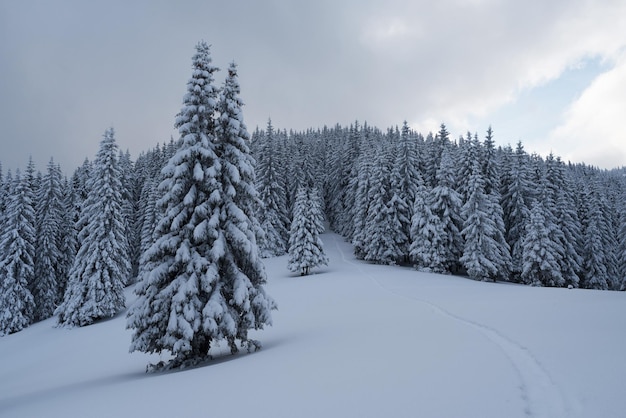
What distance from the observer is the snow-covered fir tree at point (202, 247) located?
13.4m

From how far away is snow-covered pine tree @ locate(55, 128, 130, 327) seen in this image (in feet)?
112

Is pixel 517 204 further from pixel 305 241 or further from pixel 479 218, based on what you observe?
pixel 305 241

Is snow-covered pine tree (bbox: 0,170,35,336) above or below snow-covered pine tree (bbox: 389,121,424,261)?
below

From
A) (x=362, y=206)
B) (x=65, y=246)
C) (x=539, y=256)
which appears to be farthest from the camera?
(x=362, y=206)

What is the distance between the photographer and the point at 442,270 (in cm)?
4166

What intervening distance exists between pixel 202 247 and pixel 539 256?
3798 cm

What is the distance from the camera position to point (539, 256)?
3906cm

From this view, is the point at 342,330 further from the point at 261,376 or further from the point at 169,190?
the point at 169,190

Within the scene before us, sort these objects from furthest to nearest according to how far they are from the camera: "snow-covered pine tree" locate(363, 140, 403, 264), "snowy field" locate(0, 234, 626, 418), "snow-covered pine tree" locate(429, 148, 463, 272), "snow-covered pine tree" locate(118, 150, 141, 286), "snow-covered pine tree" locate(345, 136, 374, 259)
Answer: "snow-covered pine tree" locate(118, 150, 141, 286) → "snow-covered pine tree" locate(345, 136, 374, 259) → "snow-covered pine tree" locate(363, 140, 403, 264) → "snow-covered pine tree" locate(429, 148, 463, 272) → "snowy field" locate(0, 234, 626, 418)

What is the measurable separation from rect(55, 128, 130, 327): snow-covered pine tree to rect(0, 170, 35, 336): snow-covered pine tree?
27.6 ft

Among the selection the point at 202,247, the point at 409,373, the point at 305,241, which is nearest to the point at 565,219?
the point at 305,241

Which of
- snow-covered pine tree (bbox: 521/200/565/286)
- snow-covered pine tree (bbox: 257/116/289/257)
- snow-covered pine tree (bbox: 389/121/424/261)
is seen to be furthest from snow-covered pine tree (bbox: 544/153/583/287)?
snow-covered pine tree (bbox: 257/116/289/257)

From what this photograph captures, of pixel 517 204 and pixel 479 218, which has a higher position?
pixel 517 204

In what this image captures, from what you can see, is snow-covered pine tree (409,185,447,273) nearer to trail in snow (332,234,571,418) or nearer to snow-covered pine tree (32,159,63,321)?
trail in snow (332,234,571,418)
